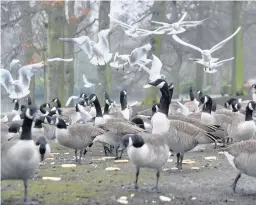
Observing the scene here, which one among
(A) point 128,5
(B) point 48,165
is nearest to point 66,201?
(B) point 48,165

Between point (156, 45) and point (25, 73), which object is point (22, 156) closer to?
point (25, 73)

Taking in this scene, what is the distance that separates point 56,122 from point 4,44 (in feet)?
77.9

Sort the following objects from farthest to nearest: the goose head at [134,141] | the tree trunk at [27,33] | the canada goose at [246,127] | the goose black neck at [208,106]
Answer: the tree trunk at [27,33] < the goose black neck at [208,106] < the canada goose at [246,127] < the goose head at [134,141]

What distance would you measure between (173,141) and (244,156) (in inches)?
79.3

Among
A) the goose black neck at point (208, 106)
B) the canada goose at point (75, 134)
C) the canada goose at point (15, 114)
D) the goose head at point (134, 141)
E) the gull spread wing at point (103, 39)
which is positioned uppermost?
the gull spread wing at point (103, 39)

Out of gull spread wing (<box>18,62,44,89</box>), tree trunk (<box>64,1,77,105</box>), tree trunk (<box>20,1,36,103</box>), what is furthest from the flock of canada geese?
tree trunk (<box>20,1,36,103</box>)

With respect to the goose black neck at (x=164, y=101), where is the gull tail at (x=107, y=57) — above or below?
above

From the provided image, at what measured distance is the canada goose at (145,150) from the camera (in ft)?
28.2

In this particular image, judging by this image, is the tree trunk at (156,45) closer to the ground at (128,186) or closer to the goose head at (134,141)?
the ground at (128,186)

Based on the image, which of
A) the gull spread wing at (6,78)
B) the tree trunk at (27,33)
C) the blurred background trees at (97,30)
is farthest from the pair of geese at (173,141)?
the tree trunk at (27,33)

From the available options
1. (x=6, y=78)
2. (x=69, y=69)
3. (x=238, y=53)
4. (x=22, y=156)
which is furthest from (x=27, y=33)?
(x=22, y=156)

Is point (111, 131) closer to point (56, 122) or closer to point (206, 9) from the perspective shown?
point (56, 122)

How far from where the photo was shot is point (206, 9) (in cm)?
3647

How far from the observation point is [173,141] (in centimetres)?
1062
